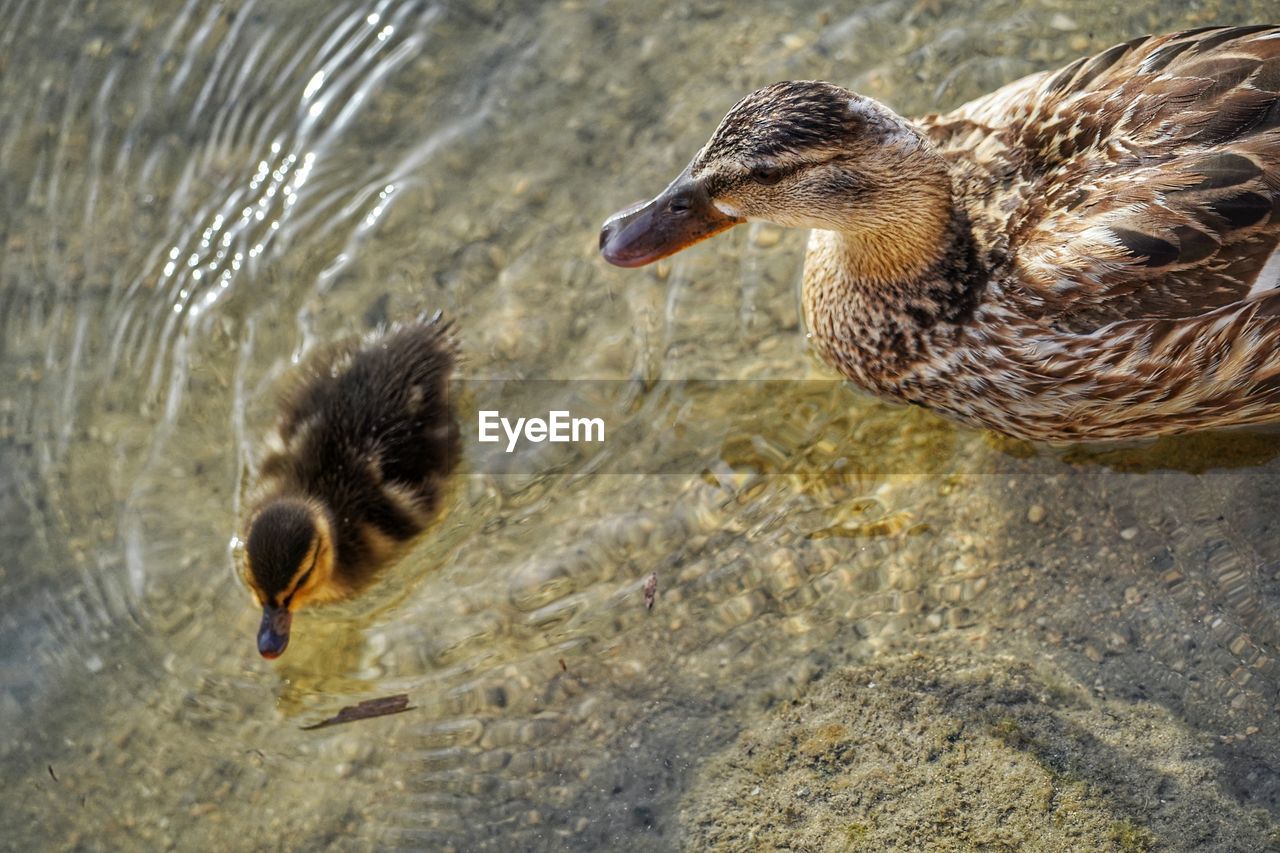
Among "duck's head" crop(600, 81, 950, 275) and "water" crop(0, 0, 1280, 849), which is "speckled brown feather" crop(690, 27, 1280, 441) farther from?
"water" crop(0, 0, 1280, 849)

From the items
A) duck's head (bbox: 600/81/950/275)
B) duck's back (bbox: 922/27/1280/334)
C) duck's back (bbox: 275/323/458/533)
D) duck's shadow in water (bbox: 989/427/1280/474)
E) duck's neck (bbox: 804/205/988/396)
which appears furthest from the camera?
duck's back (bbox: 275/323/458/533)

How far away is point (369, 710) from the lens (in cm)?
259

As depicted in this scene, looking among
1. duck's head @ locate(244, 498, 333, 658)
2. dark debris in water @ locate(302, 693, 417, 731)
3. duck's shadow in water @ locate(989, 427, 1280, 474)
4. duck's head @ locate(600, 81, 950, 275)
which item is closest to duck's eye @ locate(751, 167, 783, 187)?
duck's head @ locate(600, 81, 950, 275)

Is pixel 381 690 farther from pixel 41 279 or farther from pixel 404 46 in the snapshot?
pixel 404 46

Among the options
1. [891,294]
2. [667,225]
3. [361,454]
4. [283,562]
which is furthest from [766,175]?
[283,562]

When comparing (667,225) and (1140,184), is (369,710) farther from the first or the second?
(1140,184)

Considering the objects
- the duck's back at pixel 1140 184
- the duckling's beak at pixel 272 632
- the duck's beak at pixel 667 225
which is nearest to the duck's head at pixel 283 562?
the duckling's beak at pixel 272 632

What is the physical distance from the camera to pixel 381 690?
262cm

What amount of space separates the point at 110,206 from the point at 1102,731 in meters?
2.71

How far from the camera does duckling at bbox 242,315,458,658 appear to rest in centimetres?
270

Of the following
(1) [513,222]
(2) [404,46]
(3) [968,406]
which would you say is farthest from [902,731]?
(2) [404,46]

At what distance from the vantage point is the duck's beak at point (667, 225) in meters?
2.53

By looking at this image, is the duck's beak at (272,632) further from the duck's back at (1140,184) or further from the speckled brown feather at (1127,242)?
the duck's back at (1140,184)

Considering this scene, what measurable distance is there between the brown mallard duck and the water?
10.9 inches
